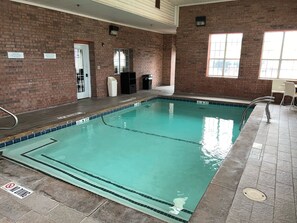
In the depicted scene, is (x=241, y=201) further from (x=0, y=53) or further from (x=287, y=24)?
(x=287, y=24)

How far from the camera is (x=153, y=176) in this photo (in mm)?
3332

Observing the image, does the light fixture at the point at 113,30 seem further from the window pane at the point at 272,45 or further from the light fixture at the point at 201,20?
the window pane at the point at 272,45

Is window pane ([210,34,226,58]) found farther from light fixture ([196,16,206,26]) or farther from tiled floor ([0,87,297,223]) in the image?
tiled floor ([0,87,297,223])

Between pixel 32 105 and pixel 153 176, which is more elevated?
pixel 32 105

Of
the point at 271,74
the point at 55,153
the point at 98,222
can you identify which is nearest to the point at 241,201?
the point at 98,222

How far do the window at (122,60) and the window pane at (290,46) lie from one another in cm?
623

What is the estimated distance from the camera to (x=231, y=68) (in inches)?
337

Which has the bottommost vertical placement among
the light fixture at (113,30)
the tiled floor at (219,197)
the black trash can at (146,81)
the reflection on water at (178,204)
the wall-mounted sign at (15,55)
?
the reflection on water at (178,204)

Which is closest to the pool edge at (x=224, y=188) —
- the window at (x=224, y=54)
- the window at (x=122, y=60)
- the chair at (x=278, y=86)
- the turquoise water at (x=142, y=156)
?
the turquoise water at (x=142, y=156)

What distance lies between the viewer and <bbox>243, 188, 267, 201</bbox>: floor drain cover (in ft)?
7.27

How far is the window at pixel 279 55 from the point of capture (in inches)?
293

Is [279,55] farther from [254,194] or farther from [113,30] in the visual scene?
[254,194]

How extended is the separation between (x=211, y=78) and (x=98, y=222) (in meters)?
7.88

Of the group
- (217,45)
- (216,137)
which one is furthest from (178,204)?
(217,45)
